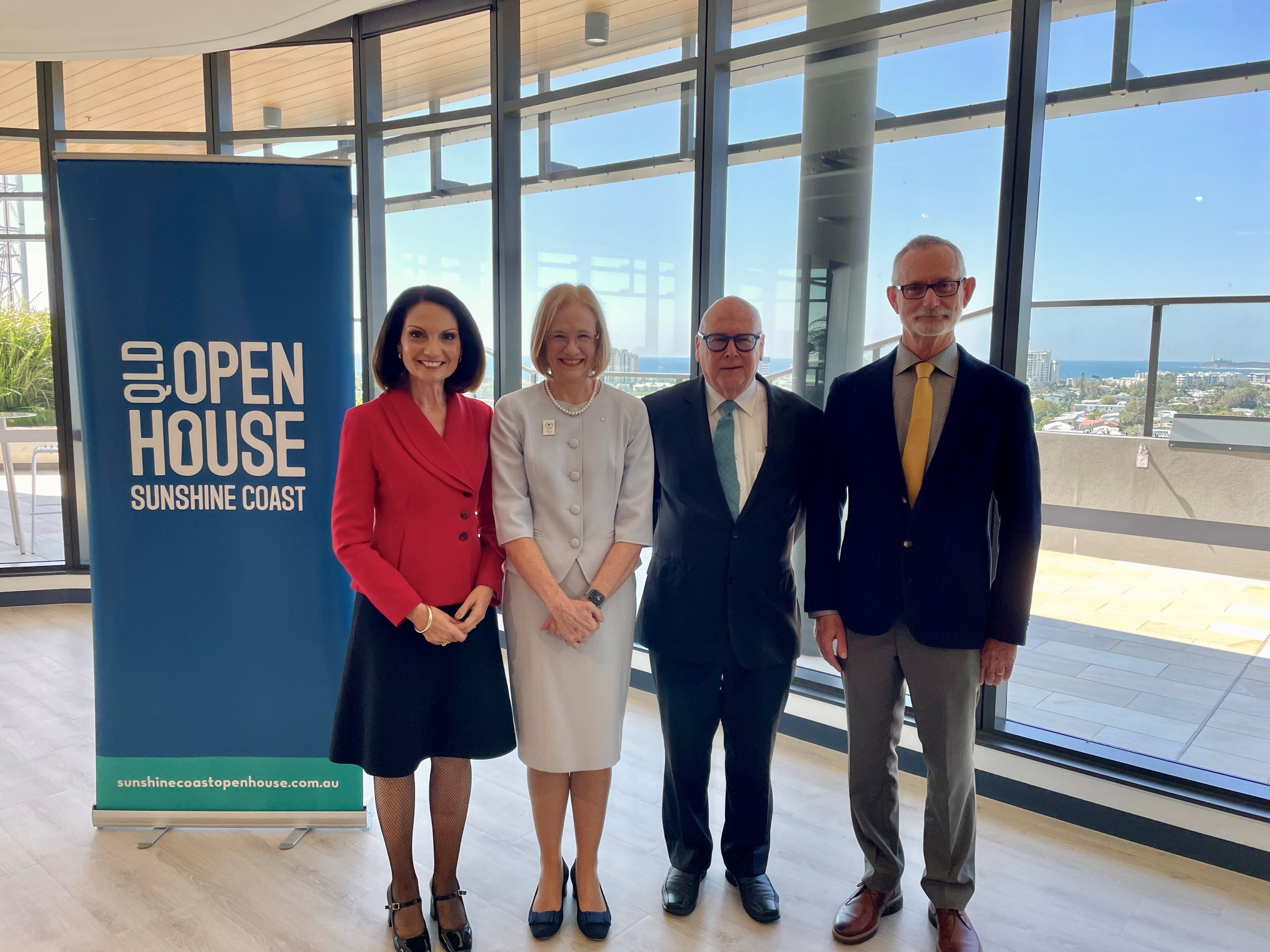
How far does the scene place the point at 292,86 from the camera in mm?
5207

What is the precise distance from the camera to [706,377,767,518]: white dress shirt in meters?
2.31

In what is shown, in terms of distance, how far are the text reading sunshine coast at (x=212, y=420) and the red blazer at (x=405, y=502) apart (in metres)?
0.69

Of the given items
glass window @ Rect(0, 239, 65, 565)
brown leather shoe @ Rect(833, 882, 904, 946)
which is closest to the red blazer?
brown leather shoe @ Rect(833, 882, 904, 946)

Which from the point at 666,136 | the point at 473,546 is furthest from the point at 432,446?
the point at 666,136

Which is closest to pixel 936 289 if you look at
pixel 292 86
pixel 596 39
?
pixel 596 39

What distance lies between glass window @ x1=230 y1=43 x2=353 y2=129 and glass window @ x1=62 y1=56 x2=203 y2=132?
26 cm

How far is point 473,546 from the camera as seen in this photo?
2.21 m

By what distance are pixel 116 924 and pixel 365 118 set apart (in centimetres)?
420

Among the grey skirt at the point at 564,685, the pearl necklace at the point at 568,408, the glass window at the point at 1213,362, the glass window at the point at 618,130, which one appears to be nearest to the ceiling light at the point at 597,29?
the glass window at the point at 618,130

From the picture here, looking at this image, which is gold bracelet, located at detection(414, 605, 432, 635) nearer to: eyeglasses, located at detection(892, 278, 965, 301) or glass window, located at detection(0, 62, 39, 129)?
eyeglasses, located at detection(892, 278, 965, 301)

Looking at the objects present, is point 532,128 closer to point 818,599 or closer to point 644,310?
point 644,310

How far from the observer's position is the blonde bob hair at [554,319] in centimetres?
218

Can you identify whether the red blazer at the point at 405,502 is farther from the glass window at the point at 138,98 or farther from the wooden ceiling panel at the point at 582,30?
the glass window at the point at 138,98

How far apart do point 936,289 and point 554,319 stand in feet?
3.19
